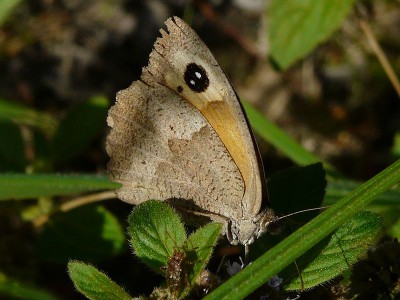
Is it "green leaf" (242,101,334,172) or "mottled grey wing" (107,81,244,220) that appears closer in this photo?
"mottled grey wing" (107,81,244,220)

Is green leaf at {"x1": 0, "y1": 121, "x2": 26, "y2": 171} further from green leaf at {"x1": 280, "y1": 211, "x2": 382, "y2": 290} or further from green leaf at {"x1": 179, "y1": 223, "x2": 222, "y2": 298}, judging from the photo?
green leaf at {"x1": 280, "y1": 211, "x2": 382, "y2": 290}

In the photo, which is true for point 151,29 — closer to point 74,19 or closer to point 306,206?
point 74,19

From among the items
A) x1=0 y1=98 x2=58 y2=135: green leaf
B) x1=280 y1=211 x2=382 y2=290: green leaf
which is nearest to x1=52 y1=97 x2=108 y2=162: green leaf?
x1=0 y1=98 x2=58 y2=135: green leaf

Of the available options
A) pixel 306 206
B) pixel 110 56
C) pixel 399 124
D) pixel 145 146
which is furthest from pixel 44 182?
pixel 399 124

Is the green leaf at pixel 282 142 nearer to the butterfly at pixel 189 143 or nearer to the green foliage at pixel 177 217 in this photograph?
the green foliage at pixel 177 217

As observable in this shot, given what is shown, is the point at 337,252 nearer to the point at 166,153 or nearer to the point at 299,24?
the point at 166,153

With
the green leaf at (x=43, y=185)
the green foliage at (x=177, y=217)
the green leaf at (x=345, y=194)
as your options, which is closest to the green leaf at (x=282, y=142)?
the green foliage at (x=177, y=217)
